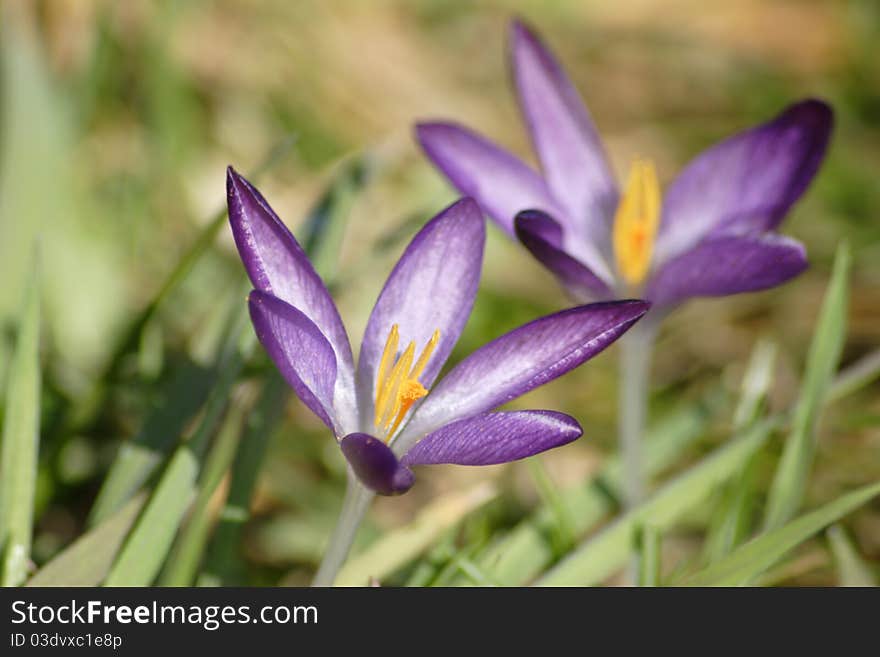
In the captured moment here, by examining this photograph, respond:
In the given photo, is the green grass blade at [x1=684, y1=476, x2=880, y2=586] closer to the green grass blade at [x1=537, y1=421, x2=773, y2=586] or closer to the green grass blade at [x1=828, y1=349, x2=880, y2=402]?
the green grass blade at [x1=537, y1=421, x2=773, y2=586]

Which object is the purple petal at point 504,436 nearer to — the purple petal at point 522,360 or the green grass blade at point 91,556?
the purple petal at point 522,360

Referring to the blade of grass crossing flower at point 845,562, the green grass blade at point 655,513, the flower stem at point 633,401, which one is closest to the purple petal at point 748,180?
the flower stem at point 633,401

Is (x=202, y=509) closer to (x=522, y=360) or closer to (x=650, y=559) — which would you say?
(x=522, y=360)

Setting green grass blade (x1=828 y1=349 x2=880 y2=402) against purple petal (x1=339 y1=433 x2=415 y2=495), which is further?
green grass blade (x1=828 y1=349 x2=880 y2=402)

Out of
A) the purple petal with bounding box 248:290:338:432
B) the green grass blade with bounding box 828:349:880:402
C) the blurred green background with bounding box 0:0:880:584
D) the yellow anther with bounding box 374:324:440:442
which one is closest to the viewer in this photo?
the purple petal with bounding box 248:290:338:432

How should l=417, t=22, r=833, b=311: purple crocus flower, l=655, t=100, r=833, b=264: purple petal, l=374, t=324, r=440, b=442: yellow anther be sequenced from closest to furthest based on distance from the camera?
l=374, t=324, r=440, b=442: yellow anther
l=417, t=22, r=833, b=311: purple crocus flower
l=655, t=100, r=833, b=264: purple petal

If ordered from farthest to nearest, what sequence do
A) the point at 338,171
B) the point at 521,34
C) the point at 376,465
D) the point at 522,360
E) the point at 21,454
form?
1. the point at 338,171
2. the point at 521,34
3. the point at 21,454
4. the point at 522,360
5. the point at 376,465

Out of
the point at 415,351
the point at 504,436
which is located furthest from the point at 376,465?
the point at 415,351

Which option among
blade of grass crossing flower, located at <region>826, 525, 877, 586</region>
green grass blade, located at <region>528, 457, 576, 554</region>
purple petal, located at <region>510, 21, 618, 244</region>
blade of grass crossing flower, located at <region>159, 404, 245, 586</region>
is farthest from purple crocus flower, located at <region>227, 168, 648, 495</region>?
blade of grass crossing flower, located at <region>826, 525, 877, 586</region>
